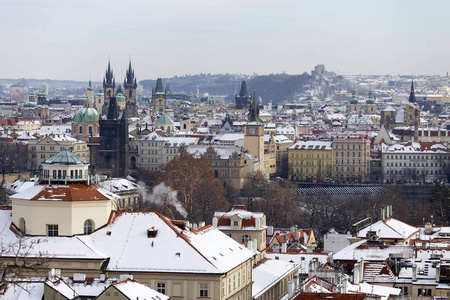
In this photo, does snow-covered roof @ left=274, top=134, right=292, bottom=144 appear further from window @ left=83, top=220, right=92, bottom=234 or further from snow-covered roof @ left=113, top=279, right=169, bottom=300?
snow-covered roof @ left=113, top=279, right=169, bottom=300

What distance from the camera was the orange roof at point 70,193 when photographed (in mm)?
44594

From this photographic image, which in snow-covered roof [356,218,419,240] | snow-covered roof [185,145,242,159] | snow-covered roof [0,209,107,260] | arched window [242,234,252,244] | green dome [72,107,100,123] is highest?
snow-covered roof [0,209,107,260]

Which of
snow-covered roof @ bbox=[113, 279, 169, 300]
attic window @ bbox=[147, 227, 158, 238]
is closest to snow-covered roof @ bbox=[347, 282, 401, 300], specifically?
snow-covered roof @ bbox=[113, 279, 169, 300]

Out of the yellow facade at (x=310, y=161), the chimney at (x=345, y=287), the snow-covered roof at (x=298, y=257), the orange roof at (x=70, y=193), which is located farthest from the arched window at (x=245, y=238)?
the yellow facade at (x=310, y=161)

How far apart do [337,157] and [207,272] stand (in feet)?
326

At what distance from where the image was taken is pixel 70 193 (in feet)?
147

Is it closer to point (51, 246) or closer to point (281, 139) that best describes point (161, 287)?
point (51, 246)

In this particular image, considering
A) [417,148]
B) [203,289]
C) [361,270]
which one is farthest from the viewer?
[417,148]

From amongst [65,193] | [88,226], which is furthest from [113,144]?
[88,226]

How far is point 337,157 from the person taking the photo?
141m

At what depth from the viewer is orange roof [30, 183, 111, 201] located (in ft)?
146

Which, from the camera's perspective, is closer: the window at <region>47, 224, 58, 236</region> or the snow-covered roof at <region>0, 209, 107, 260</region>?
the snow-covered roof at <region>0, 209, 107, 260</region>

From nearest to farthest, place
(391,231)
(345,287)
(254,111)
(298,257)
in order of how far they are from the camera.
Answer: (345,287)
(298,257)
(391,231)
(254,111)

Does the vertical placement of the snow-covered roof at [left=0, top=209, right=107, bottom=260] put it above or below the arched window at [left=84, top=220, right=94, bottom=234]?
below
